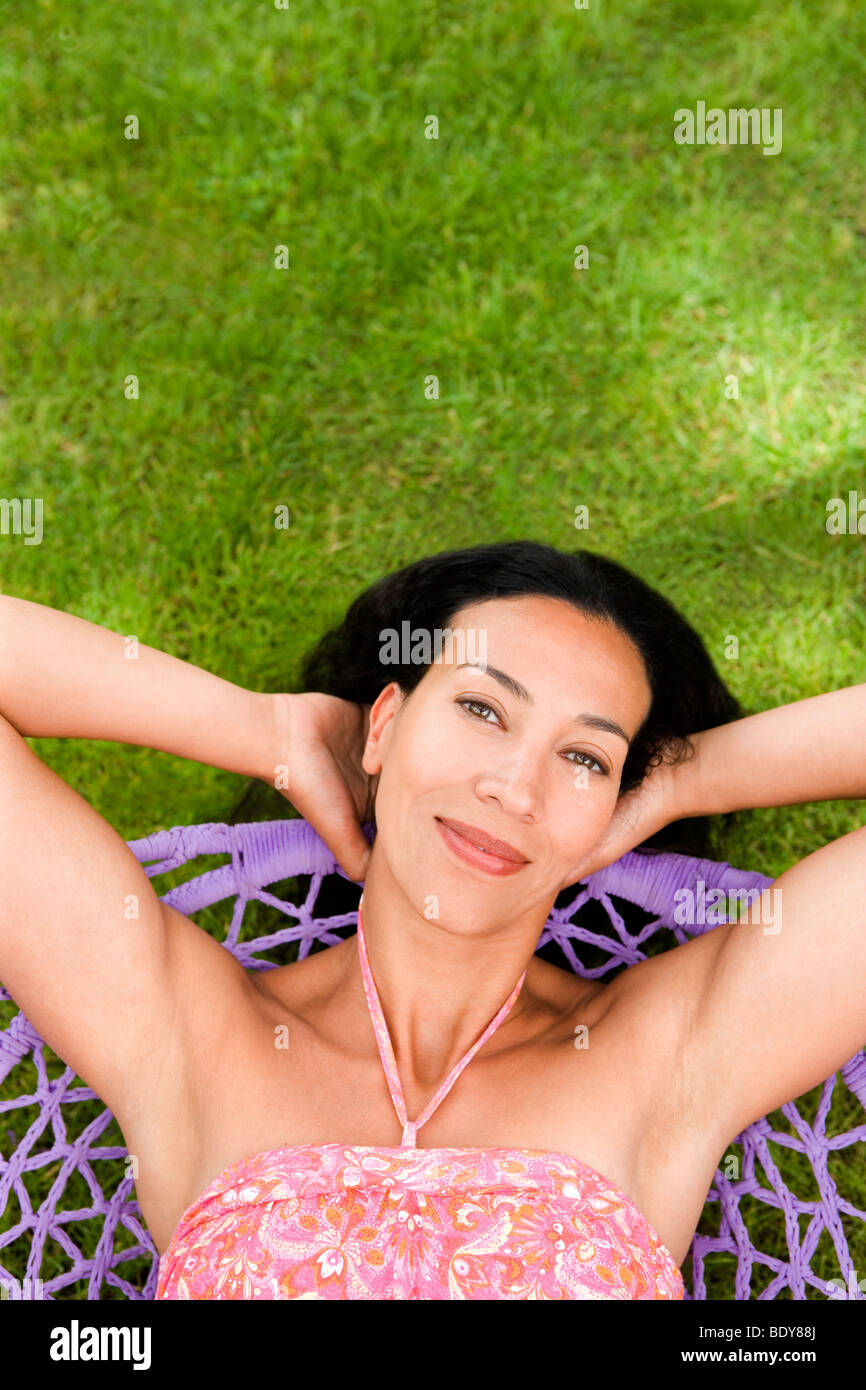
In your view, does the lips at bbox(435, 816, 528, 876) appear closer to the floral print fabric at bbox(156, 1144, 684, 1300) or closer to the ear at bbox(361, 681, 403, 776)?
the ear at bbox(361, 681, 403, 776)

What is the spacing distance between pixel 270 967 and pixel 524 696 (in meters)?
1.00

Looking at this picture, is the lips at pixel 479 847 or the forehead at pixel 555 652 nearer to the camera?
the lips at pixel 479 847

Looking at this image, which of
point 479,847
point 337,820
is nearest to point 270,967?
point 337,820

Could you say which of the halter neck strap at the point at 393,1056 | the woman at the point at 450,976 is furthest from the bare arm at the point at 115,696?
the halter neck strap at the point at 393,1056

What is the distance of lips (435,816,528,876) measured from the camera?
2104mm

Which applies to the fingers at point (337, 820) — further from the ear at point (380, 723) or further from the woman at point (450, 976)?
the ear at point (380, 723)

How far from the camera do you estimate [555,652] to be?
88.0 inches

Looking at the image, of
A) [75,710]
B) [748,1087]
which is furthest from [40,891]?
[748,1087]

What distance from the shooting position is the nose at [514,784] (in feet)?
6.84

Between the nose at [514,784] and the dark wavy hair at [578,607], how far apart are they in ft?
0.96

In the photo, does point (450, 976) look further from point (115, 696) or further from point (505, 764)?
point (115, 696)

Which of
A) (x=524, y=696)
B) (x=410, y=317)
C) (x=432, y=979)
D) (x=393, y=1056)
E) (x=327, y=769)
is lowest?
(x=393, y=1056)

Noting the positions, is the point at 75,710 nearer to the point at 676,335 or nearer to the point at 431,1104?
the point at 431,1104

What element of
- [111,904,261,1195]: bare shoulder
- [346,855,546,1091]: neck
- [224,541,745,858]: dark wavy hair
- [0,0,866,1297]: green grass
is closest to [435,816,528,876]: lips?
[346,855,546,1091]: neck
